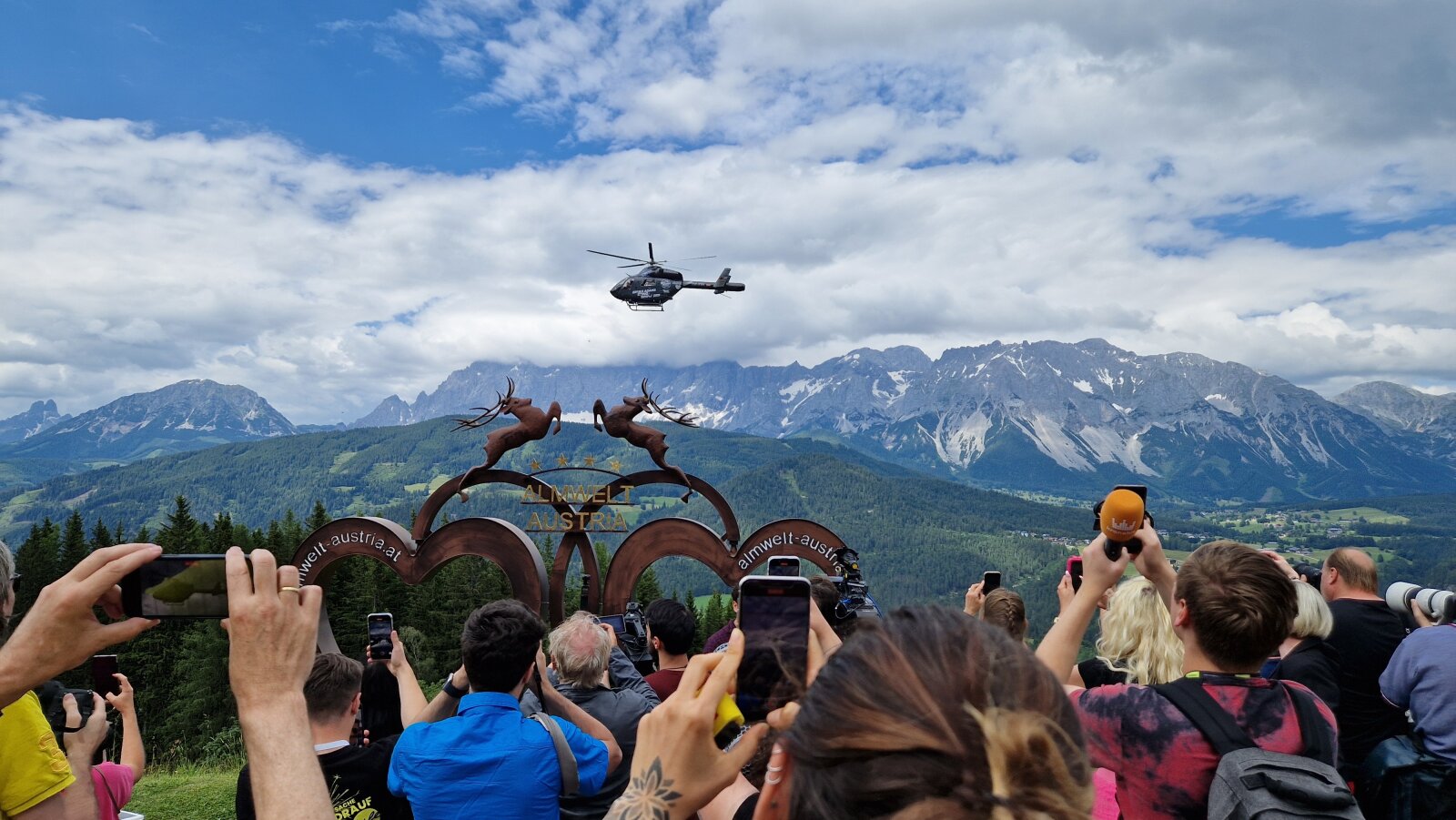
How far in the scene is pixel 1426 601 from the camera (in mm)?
5363

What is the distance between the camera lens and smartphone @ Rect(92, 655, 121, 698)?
486 centimetres

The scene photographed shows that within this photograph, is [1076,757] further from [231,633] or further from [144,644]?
[144,644]

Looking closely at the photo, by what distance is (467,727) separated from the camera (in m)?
3.78

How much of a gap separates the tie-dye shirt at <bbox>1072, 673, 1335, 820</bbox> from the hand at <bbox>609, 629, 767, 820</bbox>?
5.56 ft

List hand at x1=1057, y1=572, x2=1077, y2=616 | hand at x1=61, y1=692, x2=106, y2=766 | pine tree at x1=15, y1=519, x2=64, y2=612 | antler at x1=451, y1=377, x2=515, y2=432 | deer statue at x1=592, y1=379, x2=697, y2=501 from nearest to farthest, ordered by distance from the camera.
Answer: hand at x1=1057, y1=572, x2=1077, y2=616 < hand at x1=61, y1=692, x2=106, y2=766 < deer statue at x1=592, y1=379, x2=697, y2=501 < antler at x1=451, y1=377, x2=515, y2=432 < pine tree at x1=15, y1=519, x2=64, y2=612

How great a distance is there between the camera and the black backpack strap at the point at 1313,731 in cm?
295

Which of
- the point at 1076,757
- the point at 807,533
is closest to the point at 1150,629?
the point at 1076,757

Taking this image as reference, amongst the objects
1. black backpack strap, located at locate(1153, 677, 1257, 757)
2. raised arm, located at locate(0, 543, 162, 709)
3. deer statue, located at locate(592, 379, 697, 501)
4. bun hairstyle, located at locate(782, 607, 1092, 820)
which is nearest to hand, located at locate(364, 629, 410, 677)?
raised arm, located at locate(0, 543, 162, 709)

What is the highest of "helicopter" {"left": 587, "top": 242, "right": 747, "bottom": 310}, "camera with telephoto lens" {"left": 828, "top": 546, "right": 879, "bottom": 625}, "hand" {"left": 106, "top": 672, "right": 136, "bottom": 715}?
"helicopter" {"left": 587, "top": 242, "right": 747, "bottom": 310}

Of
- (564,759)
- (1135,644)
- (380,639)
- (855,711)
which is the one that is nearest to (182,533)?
(380,639)

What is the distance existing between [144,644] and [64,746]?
3752 cm

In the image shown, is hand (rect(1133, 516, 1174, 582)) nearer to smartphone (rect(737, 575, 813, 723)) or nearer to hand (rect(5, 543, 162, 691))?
smartphone (rect(737, 575, 813, 723))

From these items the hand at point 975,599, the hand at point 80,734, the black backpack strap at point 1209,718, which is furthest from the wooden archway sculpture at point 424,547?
the black backpack strap at point 1209,718

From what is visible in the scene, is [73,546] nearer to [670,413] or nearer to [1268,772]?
[670,413]
